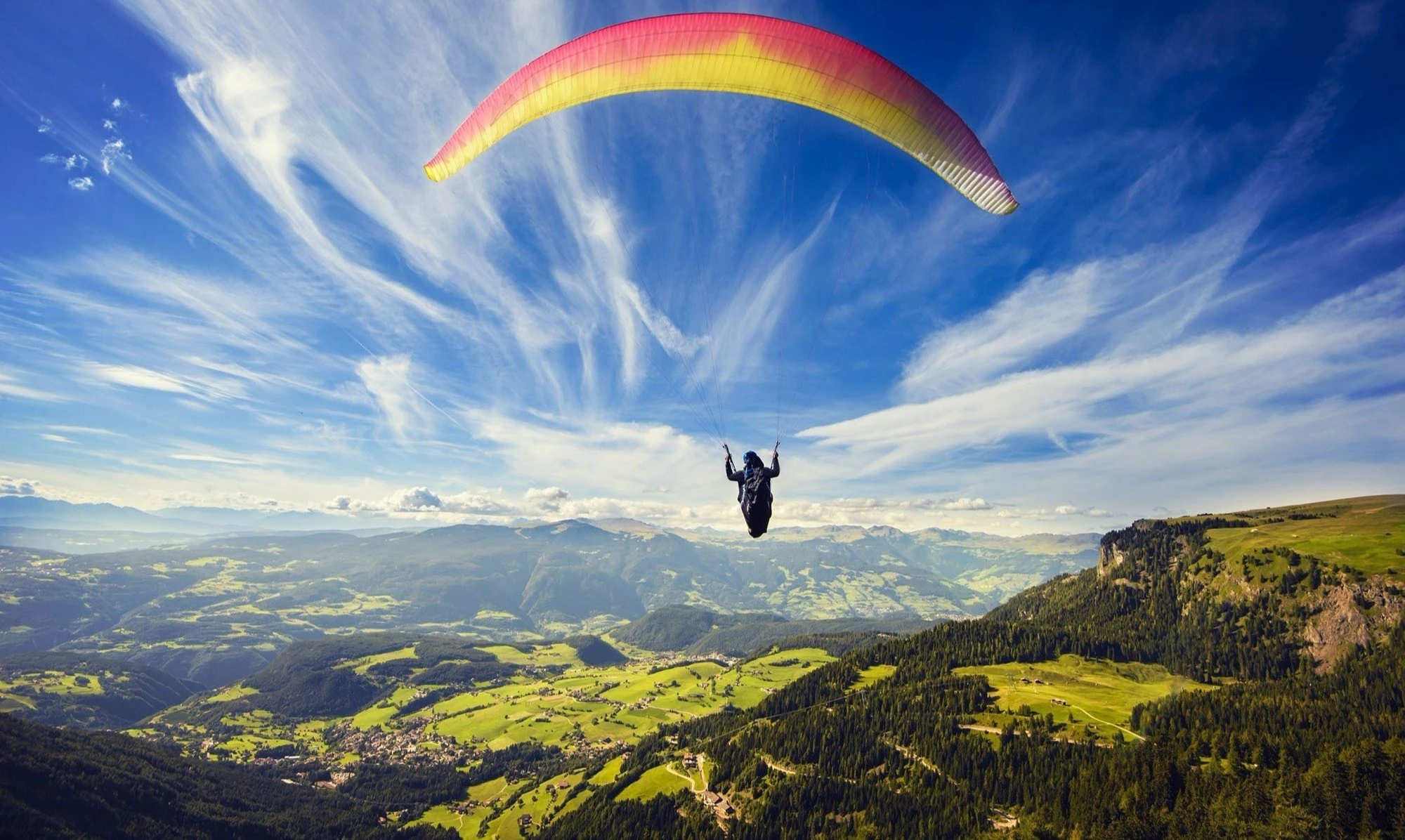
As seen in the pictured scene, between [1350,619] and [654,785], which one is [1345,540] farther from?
[654,785]

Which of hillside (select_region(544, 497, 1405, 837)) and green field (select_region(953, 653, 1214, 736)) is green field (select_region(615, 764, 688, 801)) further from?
green field (select_region(953, 653, 1214, 736))

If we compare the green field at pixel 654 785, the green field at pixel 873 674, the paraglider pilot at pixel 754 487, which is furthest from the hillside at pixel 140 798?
the paraglider pilot at pixel 754 487

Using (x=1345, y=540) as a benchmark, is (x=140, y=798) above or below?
below

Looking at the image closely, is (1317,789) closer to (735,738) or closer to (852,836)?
(852,836)

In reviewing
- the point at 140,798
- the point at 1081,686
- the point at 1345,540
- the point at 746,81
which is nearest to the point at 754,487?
the point at 746,81

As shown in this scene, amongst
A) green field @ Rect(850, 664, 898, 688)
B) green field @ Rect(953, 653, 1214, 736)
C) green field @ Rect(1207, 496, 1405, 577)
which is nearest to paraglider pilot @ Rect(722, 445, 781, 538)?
green field @ Rect(953, 653, 1214, 736)

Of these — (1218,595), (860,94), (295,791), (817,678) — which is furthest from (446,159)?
(1218,595)

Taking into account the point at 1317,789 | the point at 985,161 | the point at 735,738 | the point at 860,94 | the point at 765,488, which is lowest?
the point at 735,738
